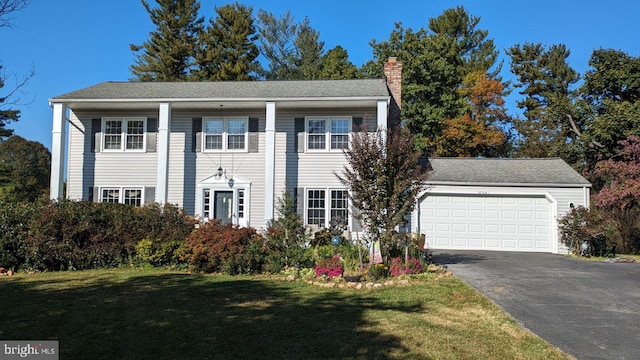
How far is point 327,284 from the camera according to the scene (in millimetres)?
8992

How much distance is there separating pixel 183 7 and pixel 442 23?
20.7 meters

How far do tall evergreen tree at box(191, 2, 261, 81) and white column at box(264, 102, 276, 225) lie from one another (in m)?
19.2

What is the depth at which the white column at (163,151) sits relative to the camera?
1588 centimetres

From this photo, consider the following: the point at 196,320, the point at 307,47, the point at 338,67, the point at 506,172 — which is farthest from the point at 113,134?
the point at 307,47

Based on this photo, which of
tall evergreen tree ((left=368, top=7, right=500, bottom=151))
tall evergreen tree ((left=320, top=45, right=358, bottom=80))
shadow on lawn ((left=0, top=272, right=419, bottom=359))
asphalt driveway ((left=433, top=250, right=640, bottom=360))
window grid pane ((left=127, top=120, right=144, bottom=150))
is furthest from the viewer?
tall evergreen tree ((left=320, top=45, right=358, bottom=80))

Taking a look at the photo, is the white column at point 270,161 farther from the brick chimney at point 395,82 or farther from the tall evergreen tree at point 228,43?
the tall evergreen tree at point 228,43

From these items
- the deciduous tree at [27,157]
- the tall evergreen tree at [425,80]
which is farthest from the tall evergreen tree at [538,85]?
the deciduous tree at [27,157]

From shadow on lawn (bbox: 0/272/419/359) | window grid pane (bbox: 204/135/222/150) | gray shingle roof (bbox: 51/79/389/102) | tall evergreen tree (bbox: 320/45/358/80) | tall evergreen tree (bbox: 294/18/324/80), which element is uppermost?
tall evergreen tree (bbox: 294/18/324/80)

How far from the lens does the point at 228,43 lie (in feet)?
116

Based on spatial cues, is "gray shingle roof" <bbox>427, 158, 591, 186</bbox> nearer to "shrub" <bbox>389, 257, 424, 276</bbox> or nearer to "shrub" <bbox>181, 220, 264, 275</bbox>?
"shrub" <bbox>389, 257, 424, 276</bbox>

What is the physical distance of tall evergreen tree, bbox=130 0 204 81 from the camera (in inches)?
1368

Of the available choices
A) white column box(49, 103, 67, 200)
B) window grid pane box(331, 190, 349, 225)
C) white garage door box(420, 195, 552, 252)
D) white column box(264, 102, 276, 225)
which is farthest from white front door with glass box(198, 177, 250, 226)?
white garage door box(420, 195, 552, 252)

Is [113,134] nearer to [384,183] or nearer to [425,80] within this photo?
[384,183]

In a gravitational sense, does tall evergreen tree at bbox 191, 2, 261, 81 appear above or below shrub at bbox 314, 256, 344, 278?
above
